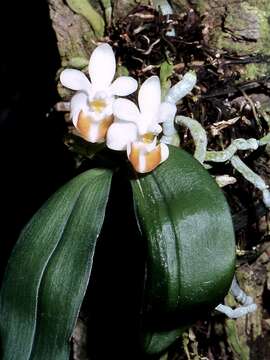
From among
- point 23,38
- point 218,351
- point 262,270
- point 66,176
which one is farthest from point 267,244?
point 23,38

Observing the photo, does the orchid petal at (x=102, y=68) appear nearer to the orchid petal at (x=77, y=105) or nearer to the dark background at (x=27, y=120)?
the orchid petal at (x=77, y=105)

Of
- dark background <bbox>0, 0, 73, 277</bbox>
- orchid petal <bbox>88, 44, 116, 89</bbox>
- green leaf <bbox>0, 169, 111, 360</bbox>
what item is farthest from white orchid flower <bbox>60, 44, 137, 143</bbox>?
dark background <bbox>0, 0, 73, 277</bbox>

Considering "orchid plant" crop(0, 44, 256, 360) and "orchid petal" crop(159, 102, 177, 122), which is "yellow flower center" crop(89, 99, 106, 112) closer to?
"orchid plant" crop(0, 44, 256, 360)

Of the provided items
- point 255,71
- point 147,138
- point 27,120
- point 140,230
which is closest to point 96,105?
point 147,138

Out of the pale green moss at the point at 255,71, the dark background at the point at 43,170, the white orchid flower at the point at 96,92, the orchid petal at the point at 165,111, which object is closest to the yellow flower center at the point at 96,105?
the white orchid flower at the point at 96,92

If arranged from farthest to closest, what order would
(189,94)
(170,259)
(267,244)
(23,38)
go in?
(23,38), (267,244), (189,94), (170,259)

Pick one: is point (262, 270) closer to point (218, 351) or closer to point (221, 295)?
point (218, 351)

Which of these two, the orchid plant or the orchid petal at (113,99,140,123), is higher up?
the orchid petal at (113,99,140,123)
